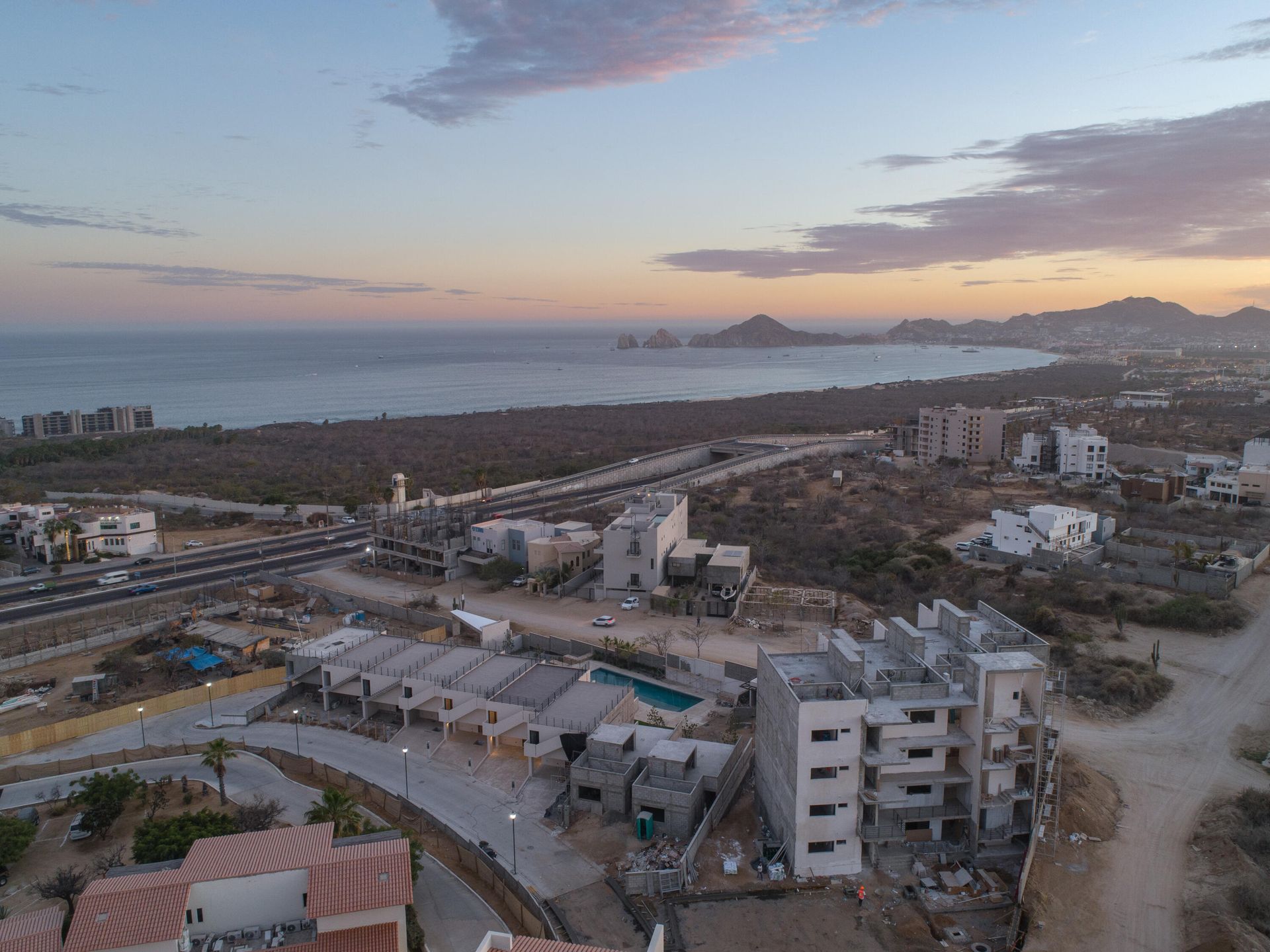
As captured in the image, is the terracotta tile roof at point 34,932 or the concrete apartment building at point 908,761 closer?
the terracotta tile roof at point 34,932

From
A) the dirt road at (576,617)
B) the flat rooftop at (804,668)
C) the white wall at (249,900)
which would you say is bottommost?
the dirt road at (576,617)

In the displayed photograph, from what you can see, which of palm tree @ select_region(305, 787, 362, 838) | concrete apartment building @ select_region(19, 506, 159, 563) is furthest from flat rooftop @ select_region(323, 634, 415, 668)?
concrete apartment building @ select_region(19, 506, 159, 563)

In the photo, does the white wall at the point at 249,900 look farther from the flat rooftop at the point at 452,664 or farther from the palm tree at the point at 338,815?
the flat rooftop at the point at 452,664

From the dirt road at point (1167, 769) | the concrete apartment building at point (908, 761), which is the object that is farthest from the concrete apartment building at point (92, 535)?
the dirt road at point (1167, 769)

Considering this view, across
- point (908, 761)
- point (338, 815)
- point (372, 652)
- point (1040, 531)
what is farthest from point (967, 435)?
point (338, 815)

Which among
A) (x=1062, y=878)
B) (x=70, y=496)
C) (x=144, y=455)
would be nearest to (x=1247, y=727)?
(x=1062, y=878)

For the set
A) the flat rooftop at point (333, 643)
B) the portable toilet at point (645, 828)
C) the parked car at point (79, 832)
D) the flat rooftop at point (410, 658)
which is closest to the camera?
the portable toilet at point (645, 828)
